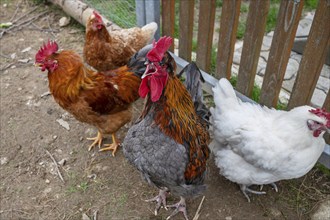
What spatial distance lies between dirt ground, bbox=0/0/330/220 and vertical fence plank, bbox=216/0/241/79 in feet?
3.19

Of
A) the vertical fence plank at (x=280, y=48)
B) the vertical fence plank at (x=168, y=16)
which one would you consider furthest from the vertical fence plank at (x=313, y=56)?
the vertical fence plank at (x=168, y=16)

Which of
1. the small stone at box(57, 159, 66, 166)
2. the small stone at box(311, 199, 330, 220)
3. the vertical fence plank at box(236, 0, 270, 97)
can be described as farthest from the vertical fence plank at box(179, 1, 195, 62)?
the small stone at box(311, 199, 330, 220)

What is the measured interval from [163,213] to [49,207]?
3.30ft

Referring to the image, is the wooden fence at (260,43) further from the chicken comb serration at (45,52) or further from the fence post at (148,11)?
the chicken comb serration at (45,52)

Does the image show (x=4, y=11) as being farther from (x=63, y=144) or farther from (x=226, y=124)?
(x=226, y=124)

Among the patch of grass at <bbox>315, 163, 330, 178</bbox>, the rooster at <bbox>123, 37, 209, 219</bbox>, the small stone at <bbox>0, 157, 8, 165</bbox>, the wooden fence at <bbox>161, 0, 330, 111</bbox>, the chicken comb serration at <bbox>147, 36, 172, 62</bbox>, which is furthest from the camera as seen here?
the small stone at <bbox>0, 157, 8, 165</bbox>

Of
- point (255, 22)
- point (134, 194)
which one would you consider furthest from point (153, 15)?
point (134, 194)

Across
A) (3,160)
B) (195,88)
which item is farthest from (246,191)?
(3,160)

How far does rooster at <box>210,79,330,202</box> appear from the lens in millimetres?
2523

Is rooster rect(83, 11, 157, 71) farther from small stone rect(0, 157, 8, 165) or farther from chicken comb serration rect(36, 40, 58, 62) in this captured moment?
small stone rect(0, 157, 8, 165)

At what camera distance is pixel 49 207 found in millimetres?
3035

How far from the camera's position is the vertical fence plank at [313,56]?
8.28ft

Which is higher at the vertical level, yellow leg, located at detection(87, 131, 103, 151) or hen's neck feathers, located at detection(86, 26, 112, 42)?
hen's neck feathers, located at detection(86, 26, 112, 42)

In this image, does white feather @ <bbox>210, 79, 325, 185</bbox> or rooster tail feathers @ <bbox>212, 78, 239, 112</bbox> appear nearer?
white feather @ <bbox>210, 79, 325, 185</bbox>
